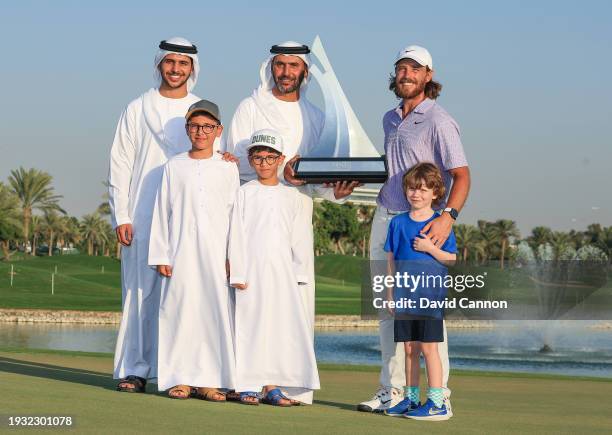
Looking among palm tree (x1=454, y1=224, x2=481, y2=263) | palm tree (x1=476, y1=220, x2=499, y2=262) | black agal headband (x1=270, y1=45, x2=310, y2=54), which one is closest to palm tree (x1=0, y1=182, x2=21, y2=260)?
palm tree (x1=454, y1=224, x2=481, y2=263)

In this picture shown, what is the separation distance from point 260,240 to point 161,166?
136cm

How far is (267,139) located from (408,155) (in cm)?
100

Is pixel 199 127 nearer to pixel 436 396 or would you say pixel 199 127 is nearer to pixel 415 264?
pixel 415 264

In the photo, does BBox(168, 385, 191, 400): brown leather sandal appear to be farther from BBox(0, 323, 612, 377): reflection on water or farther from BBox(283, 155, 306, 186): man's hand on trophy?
BBox(0, 323, 612, 377): reflection on water

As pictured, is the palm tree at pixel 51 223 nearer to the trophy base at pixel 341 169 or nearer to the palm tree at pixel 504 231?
the palm tree at pixel 504 231

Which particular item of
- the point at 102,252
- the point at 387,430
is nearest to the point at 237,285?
the point at 387,430

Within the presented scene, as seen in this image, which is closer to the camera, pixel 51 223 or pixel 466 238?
pixel 51 223

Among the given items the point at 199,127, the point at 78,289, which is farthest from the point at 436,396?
the point at 78,289

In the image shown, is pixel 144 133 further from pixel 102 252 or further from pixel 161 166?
pixel 102 252

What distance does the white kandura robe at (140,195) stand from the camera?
8.06 metres

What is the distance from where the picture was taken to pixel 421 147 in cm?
706

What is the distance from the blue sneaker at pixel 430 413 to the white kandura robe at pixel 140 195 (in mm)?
2336

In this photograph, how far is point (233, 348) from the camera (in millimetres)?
7402

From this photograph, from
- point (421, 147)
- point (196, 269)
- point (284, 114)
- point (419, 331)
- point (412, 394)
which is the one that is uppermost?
point (284, 114)
